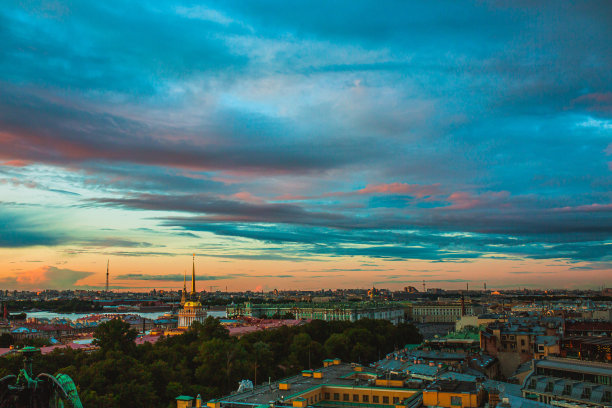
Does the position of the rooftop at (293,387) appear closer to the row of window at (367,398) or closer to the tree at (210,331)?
the row of window at (367,398)

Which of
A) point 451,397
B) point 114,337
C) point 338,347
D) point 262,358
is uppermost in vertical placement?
point 114,337

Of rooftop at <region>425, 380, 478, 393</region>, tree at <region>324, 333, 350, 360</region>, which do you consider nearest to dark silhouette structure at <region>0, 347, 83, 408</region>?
rooftop at <region>425, 380, 478, 393</region>

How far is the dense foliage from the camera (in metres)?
36.2

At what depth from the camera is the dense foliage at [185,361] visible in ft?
119

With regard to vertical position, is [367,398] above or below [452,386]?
below

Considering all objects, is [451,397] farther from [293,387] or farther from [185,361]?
[185,361]

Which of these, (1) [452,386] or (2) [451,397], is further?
(1) [452,386]

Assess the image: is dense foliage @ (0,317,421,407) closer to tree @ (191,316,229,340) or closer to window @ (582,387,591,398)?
tree @ (191,316,229,340)

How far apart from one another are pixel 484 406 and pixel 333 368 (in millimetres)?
14870

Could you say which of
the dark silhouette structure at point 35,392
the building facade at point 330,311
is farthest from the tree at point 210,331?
the building facade at point 330,311

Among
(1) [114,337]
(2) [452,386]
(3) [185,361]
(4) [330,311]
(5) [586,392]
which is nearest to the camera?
(2) [452,386]

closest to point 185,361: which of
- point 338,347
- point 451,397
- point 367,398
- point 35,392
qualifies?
point 338,347

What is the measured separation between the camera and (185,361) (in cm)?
4781

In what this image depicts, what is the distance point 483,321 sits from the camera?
8288 centimetres
